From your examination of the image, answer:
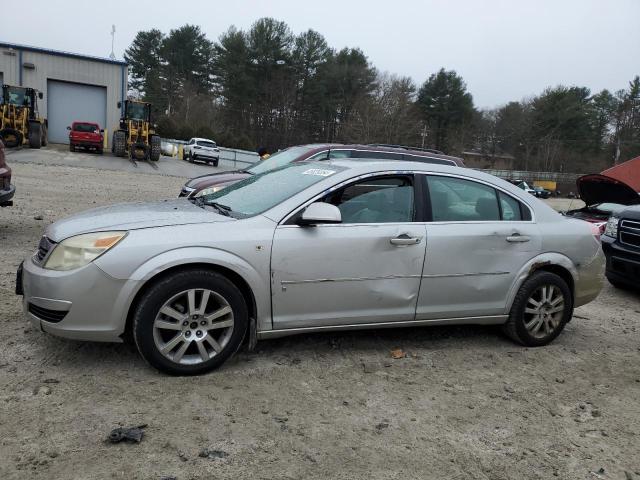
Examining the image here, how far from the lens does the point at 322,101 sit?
202 ft

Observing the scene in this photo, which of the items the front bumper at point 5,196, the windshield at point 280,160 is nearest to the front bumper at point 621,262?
the windshield at point 280,160

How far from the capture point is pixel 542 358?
4445mm

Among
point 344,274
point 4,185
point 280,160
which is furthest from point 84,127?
point 344,274

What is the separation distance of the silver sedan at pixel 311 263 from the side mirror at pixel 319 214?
0.01 metres

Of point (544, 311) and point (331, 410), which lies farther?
point (544, 311)

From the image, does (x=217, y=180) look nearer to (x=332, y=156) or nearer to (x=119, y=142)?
(x=332, y=156)

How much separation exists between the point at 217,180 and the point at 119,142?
22.0m

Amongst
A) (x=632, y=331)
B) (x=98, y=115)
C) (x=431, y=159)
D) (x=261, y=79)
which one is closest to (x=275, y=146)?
(x=261, y=79)

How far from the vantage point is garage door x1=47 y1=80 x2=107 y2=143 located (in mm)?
34500

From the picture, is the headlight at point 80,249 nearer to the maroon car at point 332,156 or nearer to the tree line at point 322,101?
the maroon car at point 332,156

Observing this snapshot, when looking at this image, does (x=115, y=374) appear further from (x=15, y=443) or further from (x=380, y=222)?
→ (x=380, y=222)

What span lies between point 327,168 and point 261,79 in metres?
58.9

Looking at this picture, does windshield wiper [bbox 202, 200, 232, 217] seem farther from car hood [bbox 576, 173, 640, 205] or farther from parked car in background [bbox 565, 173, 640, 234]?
car hood [bbox 576, 173, 640, 205]

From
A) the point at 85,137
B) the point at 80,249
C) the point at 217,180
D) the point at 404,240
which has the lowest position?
the point at 80,249
